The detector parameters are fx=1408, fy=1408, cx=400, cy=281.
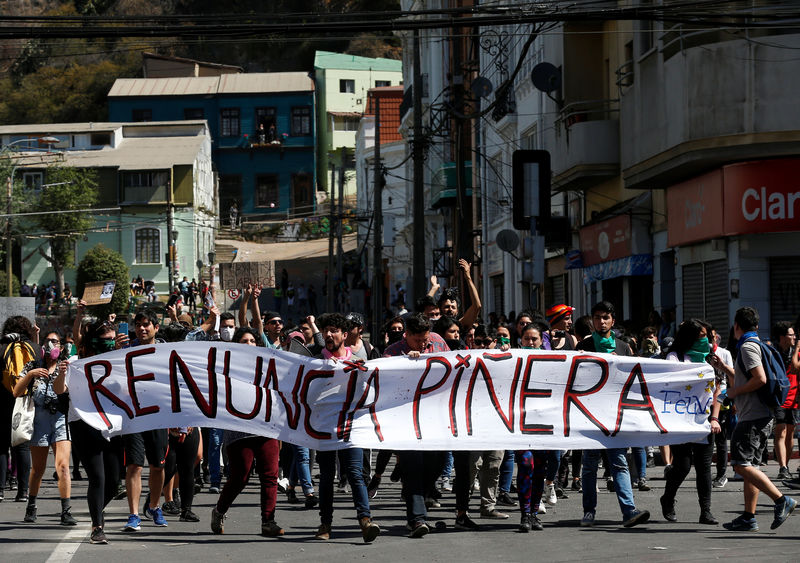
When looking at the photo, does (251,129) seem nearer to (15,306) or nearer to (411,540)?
(15,306)

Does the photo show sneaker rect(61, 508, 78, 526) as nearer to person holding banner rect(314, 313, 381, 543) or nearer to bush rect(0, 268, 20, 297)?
person holding banner rect(314, 313, 381, 543)

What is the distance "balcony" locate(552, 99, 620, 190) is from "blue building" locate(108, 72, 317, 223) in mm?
63772

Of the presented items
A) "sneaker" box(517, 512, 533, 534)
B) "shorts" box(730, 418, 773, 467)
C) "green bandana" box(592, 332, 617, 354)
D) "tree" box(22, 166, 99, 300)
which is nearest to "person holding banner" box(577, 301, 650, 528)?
"sneaker" box(517, 512, 533, 534)

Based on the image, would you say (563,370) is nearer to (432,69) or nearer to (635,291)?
(635,291)

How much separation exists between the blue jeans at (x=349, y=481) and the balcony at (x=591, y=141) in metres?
18.1

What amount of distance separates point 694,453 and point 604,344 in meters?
1.36

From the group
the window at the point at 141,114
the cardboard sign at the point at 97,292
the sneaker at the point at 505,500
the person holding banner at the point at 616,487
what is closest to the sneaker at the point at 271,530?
the person holding banner at the point at 616,487

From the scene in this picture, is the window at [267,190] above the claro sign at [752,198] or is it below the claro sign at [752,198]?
above

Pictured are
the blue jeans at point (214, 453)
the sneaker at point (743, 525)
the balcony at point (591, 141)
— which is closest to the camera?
the sneaker at point (743, 525)

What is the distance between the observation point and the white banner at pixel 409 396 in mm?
11547

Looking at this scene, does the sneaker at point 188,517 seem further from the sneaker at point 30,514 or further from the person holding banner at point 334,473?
the person holding banner at point 334,473

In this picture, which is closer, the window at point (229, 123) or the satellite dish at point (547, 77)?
the satellite dish at point (547, 77)

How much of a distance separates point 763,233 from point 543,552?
505 inches

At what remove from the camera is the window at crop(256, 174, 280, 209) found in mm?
93562
